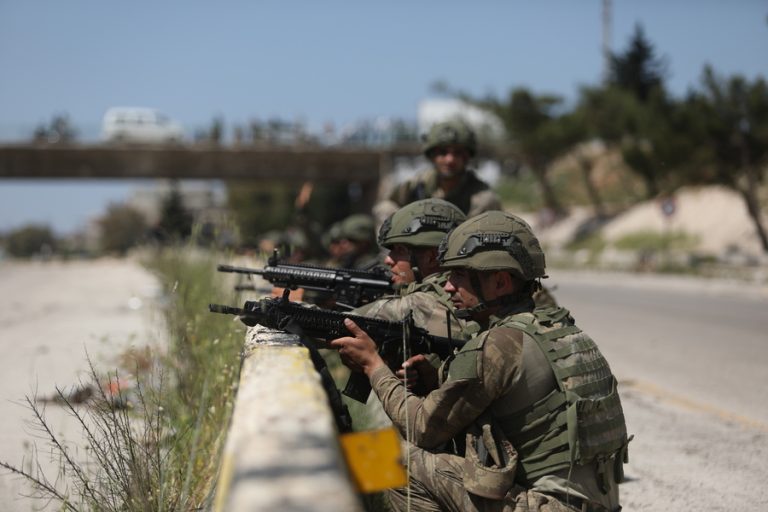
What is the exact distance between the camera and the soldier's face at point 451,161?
20.8 ft

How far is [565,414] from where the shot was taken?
2.86 meters

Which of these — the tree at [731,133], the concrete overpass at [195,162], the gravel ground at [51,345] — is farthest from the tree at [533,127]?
the gravel ground at [51,345]

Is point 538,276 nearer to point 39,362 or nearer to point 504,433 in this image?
point 504,433

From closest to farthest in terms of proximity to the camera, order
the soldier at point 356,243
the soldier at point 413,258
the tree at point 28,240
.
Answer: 1. the soldier at point 413,258
2. the soldier at point 356,243
3. the tree at point 28,240

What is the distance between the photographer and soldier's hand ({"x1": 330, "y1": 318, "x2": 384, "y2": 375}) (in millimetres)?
3285

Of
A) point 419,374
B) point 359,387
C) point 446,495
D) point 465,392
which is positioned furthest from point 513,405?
point 359,387

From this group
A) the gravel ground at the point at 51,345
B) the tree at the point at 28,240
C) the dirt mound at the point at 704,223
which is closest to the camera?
the gravel ground at the point at 51,345

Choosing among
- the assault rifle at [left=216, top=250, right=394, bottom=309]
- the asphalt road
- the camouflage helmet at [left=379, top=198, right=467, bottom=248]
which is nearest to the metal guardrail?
the assault rifle at [left=216, top=250, right=394, bottom=309]

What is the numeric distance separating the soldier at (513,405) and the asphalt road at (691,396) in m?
1.43

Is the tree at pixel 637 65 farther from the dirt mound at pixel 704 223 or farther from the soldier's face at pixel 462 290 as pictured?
the soldier's face at pixel 462 290

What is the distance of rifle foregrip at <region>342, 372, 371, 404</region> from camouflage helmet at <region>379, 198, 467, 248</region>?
0.88 m

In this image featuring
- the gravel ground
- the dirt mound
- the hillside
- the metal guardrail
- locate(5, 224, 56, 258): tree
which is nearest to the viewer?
the metal guardrail

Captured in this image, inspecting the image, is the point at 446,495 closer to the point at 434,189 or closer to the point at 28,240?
the point at 434,189

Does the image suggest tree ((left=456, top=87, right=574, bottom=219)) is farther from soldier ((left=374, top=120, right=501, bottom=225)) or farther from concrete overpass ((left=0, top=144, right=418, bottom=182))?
soldier ((left=374, top=120, right=501, bottom=225))
